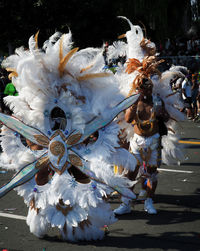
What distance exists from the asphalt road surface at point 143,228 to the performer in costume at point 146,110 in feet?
1.05

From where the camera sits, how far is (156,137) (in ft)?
19.8

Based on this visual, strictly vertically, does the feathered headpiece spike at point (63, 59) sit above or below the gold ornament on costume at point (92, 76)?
above

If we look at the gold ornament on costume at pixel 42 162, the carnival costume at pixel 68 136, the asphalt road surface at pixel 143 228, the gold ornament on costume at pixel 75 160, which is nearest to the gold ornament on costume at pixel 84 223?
the carnival costume at pixel 68 136

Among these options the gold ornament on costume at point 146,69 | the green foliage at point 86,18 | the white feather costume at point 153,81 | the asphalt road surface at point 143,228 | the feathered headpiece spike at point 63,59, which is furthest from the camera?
the green foliage at point 86,18

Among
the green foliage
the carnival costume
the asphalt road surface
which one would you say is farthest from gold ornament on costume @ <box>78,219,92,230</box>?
the green foliage


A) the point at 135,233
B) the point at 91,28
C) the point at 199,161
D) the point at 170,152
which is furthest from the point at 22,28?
the point at 135,233

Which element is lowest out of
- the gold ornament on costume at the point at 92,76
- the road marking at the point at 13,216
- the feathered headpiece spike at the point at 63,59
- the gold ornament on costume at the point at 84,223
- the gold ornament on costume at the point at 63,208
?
the road marking at the point at 13,216

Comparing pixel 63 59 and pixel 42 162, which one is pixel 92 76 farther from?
pixel 42 162

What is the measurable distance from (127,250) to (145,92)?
2230mm

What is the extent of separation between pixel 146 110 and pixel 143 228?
1.62 metres

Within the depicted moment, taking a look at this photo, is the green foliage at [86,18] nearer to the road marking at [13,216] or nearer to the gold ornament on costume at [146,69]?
the gold ornament on costume at [146,69]

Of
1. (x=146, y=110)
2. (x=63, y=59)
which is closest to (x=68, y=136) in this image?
(x=63, y=59)

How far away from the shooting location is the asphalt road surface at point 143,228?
Answer: 481cm

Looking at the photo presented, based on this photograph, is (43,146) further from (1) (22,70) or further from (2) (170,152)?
(2) (170,152)
